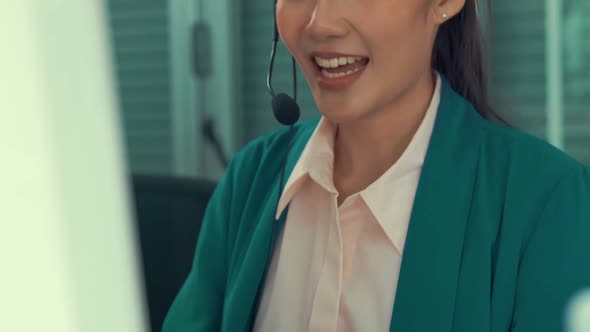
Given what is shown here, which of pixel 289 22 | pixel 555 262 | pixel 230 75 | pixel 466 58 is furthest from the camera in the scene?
pixel 230 75

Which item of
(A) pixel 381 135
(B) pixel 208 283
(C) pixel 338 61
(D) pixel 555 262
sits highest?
(C) pixel 338 61

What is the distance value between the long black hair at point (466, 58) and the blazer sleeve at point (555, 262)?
22cm

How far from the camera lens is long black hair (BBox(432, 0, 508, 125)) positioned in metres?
1.05

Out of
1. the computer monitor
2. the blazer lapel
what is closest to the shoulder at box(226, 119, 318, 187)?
the blazer lapel

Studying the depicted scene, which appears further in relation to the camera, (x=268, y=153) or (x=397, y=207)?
(x=268, y=153)

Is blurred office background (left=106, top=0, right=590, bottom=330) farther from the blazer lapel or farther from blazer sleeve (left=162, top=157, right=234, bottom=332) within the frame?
the blazer lapel

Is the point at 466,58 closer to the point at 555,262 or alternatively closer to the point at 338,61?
the point at 338,61

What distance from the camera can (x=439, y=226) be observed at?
94cm

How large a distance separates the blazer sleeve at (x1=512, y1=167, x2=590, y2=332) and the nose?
1.00 ft

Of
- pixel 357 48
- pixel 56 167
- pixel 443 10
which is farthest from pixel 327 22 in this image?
pixel 56 167

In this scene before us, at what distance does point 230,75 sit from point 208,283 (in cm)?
157

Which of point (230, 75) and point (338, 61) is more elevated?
point (338, 61)

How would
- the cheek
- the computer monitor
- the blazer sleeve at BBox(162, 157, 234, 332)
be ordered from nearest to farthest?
the computer monitor
the cheek
the blazer sleeve at BBox(162, 157, 234, 332)

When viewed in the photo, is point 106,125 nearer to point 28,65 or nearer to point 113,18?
point 28,65
